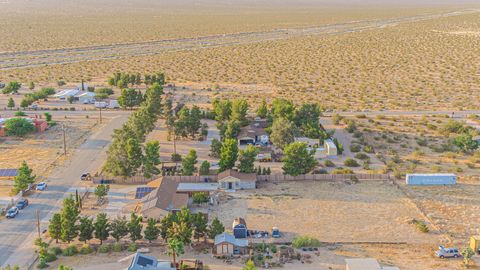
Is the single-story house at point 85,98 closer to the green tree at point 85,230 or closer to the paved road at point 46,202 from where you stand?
the paved road at point 46,202

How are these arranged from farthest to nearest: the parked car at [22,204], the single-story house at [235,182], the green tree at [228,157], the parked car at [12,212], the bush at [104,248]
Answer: the green tree at [228,157], the single-story house at [235,182], the parked car at [22,204], the parked car at [12,212], the bush at [104,248]

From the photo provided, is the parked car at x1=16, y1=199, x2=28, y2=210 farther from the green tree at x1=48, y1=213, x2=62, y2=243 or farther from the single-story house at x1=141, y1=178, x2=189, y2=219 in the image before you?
the single-story house at x1=141, y1=178, x2=189, y2=219

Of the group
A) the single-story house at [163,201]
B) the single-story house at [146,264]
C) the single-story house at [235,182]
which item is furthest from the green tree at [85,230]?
the single-story house at [235,182]

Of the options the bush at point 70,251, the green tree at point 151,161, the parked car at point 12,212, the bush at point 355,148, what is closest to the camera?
the bush at point 70,251

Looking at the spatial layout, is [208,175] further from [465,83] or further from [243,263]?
[465,83]

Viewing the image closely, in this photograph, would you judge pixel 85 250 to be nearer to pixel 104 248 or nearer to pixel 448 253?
pixel 104 248

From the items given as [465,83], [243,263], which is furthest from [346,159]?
[465,83]
